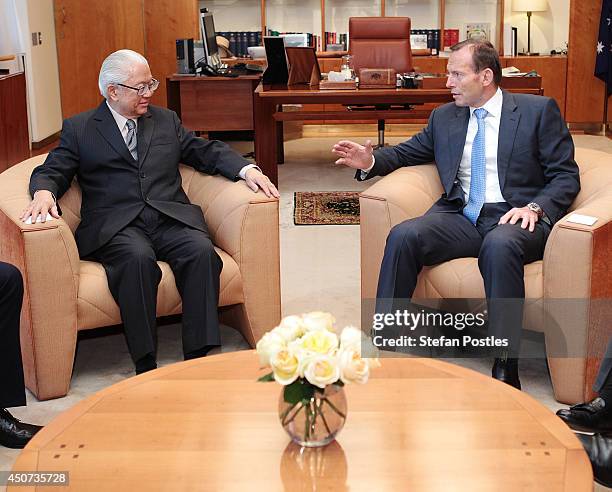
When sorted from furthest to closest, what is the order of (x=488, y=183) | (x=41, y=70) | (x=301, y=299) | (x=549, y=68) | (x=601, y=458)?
(x=549, y=68)
(x=41, y=70)
(x=301, y=299)
(x=488, y=183)
(x=601, y=458)

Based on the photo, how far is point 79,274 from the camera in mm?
3367

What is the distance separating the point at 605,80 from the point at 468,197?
5.79 meters

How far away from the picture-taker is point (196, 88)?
736cm

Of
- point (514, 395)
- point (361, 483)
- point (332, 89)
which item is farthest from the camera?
point (332, 89)

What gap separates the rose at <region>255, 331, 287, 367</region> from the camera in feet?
6.58

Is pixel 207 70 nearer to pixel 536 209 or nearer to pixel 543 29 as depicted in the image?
pixel 543 29

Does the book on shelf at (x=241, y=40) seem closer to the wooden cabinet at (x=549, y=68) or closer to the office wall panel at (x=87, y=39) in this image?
the office wall panel at (x=87, y=39)

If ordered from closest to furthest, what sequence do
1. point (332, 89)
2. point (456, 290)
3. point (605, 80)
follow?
point (456, 290) → point (332, 89) → point (605, 80)

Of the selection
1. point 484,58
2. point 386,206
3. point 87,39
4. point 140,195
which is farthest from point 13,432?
point 87,39

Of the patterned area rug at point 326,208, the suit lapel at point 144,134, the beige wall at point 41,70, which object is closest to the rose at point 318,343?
the suit lapel at point 144,134

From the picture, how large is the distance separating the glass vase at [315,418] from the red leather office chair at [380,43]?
586 cm

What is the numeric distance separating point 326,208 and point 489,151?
255 cm

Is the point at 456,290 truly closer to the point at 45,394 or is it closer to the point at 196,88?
the point at 45,394

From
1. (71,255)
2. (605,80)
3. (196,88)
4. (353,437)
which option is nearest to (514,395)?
(353,437)
